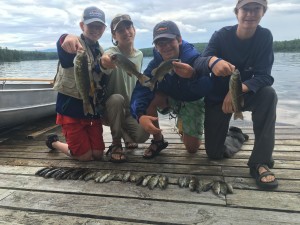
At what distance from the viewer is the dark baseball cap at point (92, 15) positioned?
412 centimetres

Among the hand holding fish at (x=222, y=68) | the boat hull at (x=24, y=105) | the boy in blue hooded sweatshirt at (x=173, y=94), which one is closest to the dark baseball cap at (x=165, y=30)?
the boy in blue hooded sweatshirt at (x=173, y=94)

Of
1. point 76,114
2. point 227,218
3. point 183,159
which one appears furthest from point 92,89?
point 227,218

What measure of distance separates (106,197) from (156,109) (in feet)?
5.39

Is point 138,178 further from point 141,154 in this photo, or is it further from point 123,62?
point 123,62

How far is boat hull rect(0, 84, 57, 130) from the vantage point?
651 cm

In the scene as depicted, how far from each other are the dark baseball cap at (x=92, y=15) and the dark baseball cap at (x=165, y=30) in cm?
78

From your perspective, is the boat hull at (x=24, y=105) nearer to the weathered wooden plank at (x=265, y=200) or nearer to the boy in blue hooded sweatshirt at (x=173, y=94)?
the boy in blue hooded sweatshirt at (x=173, y=94)

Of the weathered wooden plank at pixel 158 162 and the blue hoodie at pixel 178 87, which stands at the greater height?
the blue hoodie at pixel 178 87

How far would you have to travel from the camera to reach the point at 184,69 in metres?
3.70

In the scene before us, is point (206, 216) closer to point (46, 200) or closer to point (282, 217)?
point (282, 217)

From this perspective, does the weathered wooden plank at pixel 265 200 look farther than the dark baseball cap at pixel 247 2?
No

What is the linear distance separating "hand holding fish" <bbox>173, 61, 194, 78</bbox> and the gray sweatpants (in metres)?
1.10

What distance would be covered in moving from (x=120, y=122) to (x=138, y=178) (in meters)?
1.09

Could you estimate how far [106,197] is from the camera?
3.30 metres
